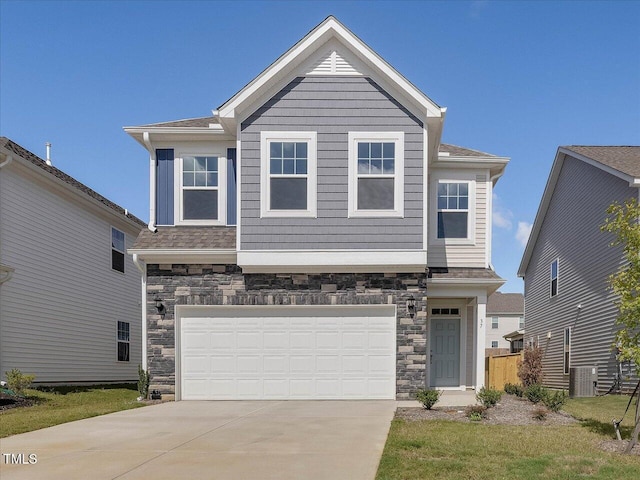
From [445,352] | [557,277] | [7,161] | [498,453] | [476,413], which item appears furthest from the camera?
[557,277]

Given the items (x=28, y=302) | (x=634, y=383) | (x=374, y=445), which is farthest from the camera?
(x=28, y=302)

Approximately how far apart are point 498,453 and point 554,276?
57.3ft

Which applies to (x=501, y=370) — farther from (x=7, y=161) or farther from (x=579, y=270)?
(x=7, y=161)

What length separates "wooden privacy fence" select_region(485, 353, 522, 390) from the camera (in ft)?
65.5

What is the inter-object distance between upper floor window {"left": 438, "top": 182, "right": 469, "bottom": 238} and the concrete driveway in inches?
207

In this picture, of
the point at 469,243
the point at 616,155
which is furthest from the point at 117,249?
the point at 616,155

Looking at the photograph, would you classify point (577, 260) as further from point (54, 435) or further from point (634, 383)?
point (54, 435)

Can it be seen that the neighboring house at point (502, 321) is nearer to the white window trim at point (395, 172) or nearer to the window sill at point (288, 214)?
the white window trim at point (395, 172)

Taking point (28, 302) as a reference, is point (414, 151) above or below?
above

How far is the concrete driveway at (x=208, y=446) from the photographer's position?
6543mm

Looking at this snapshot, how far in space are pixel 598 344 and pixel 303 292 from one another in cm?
1062

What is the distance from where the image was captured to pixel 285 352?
13648 millimetres

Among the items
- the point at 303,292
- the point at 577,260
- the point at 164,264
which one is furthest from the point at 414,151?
the point at 577,260

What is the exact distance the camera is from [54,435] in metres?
8.96
